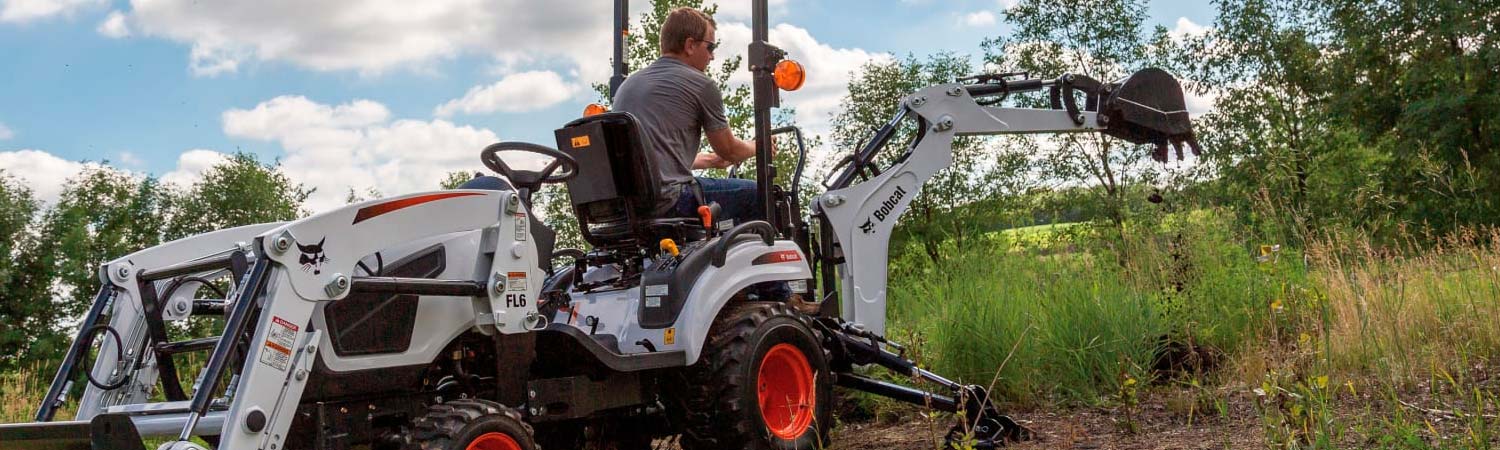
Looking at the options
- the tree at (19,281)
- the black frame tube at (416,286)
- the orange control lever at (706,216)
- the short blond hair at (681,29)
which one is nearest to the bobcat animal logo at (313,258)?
the black frame tube at (416,286)

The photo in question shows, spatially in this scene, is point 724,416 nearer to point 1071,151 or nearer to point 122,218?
point 1071,151

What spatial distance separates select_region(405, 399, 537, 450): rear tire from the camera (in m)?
3.41

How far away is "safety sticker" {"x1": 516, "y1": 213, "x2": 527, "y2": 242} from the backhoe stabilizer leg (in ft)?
5.88

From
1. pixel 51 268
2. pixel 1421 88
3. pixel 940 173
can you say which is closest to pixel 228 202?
pixel 51 268

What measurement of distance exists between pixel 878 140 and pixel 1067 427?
1659mm

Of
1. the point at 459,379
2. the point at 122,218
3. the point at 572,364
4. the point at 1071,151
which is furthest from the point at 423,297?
the point at 122,218

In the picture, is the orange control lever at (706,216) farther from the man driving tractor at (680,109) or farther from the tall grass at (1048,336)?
the tall grass at (1048,336)

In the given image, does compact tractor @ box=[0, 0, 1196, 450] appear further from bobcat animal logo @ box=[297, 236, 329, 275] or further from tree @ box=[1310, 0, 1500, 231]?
tree @ box=[1310, 0, 1500, 231]

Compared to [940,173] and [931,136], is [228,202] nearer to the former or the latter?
[940,173]

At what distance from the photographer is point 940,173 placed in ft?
83.9

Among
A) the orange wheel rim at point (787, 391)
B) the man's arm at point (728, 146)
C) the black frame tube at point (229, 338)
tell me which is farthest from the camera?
the man's arm at point (728, 146)

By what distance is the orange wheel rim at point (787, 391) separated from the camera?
4.87 m

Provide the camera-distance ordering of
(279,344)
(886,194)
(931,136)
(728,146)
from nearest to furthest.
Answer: (279,344)
(728,146)
(886,194)
(931,136)

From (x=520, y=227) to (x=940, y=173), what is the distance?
2212 centimetres
